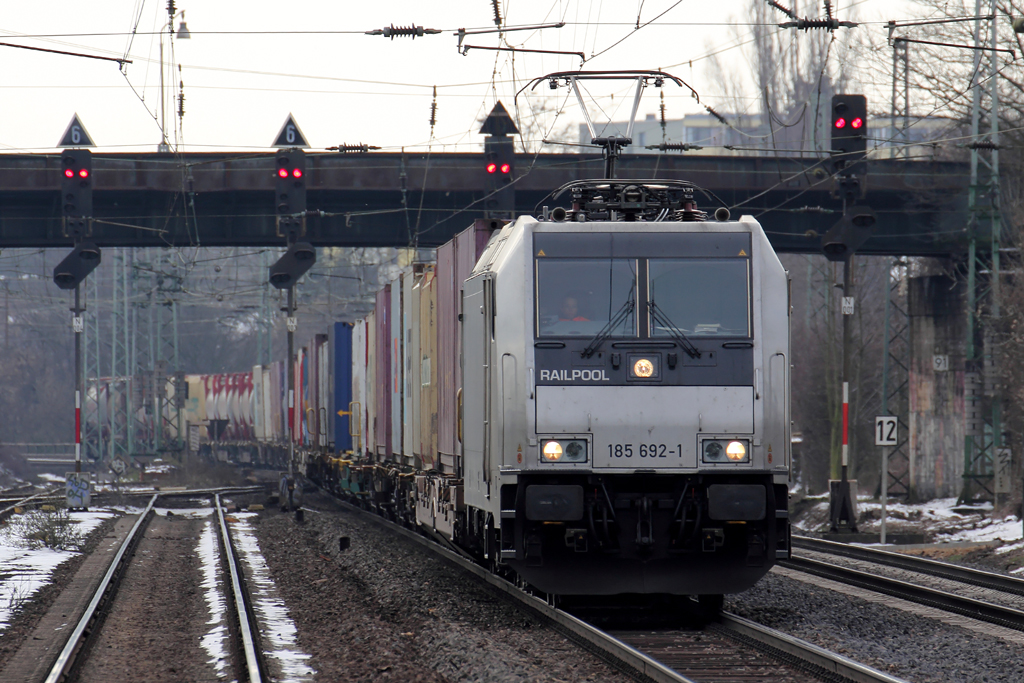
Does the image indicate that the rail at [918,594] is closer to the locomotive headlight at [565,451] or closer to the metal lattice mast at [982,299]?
the locomotive headlight at [565,451]

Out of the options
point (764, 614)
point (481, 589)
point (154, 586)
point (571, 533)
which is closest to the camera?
point (571, 533)

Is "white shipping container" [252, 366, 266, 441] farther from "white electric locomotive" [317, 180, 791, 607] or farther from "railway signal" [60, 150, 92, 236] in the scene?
"white electric locomotive" [317, 180, 791, 607]

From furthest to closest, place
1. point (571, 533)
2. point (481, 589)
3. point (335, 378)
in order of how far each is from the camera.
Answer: point (335, 378), point (481, 589), point (571, 533)

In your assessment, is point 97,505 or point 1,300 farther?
point 1,300

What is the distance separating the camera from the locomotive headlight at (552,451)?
9680mm

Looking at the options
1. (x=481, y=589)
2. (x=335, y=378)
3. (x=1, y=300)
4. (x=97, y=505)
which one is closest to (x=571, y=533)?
(x=481, y=589)

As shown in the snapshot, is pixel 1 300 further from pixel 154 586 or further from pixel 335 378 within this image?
pixel 154 586

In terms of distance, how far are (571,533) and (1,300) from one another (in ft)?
307

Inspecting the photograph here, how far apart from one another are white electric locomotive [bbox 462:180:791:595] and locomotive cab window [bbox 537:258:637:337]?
0.01 meters

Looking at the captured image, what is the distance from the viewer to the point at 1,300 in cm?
9450

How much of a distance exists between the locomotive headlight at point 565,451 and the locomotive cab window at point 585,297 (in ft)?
2.82

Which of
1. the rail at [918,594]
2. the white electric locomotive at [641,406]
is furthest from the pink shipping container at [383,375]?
the white electric locomotive at [641,406]

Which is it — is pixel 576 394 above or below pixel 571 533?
above

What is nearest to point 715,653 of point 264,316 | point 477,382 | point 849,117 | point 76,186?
point 477,382
